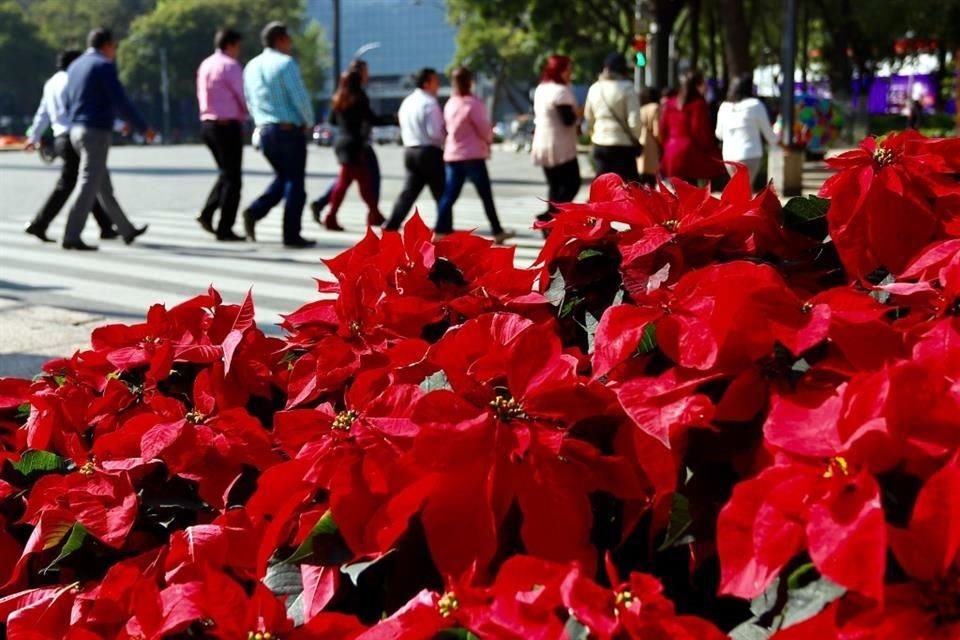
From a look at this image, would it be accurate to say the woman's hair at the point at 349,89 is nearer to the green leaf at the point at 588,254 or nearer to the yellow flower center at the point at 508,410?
the green leaf at the point at 588,254

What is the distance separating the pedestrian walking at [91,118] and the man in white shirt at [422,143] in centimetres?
242

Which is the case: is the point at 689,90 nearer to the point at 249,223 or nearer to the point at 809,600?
the point at 249,223

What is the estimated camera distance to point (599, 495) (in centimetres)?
142

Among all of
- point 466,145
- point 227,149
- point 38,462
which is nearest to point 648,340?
point 38,462

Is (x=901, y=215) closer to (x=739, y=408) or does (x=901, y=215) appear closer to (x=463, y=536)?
(x=739, y=408)

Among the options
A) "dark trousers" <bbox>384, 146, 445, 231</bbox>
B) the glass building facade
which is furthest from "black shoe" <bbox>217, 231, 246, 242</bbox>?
the glass building facade

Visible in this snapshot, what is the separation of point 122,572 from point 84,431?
1.54ft

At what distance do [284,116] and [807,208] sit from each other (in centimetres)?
964

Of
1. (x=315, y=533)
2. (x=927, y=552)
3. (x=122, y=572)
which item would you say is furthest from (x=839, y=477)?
(x=122, y=572)

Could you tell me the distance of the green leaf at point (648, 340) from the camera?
55.9 inches

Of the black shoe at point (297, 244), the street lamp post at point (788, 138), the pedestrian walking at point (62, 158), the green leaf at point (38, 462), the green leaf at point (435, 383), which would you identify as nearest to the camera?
the green leaf at point (435, 383)

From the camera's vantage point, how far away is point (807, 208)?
68.9 inches

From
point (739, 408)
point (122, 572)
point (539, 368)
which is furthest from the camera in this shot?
point (122, 572)

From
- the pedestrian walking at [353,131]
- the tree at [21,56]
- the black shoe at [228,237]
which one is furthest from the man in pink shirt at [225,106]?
the tree at [21,56]
